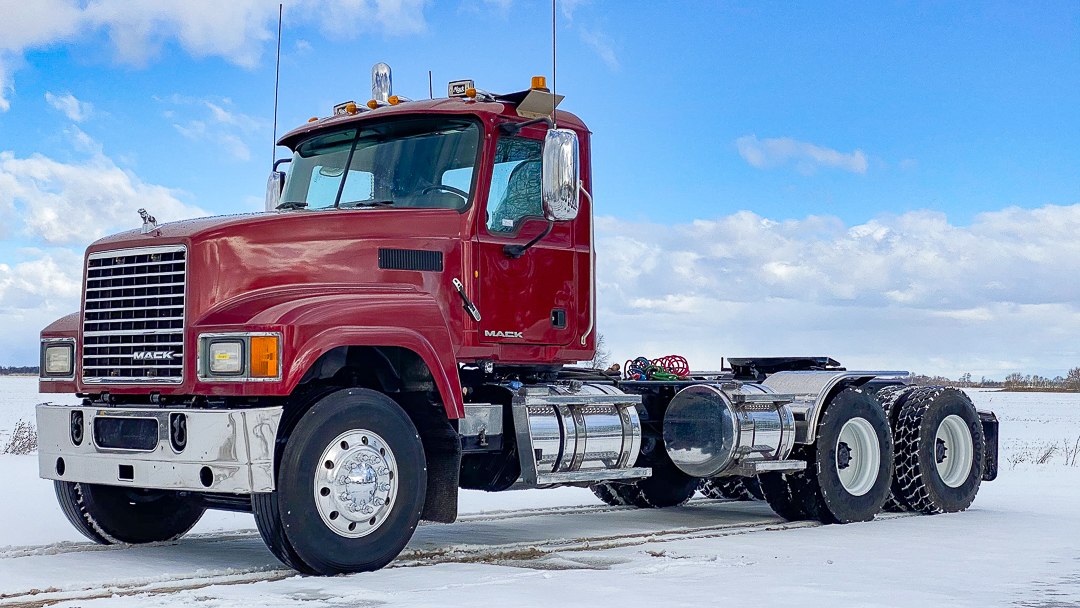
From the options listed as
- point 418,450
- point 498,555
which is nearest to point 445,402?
point 418,450

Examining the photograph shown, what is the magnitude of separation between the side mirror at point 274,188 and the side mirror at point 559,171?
2.78 meters

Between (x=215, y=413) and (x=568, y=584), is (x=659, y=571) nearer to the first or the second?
(x=568, y=584)

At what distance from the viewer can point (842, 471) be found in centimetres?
1118

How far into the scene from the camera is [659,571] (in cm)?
750

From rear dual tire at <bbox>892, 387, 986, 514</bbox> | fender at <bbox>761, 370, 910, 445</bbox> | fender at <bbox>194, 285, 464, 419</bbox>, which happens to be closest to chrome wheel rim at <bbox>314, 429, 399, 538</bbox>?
fender at <bbox>194, 285, 464, 419</bbox>

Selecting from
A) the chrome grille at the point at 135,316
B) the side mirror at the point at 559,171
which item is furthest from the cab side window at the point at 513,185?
the chrome grille at the point at 135,316

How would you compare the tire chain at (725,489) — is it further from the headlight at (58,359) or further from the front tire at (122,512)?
the headlight at (58,359)

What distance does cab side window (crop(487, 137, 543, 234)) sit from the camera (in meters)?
8.95

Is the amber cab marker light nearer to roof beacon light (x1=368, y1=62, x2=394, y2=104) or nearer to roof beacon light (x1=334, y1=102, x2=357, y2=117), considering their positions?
roof beacon light (x1=334, y1=102, x2=357, y2=117)

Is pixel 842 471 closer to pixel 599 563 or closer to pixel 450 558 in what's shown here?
pixel 599 563

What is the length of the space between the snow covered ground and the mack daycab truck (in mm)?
422

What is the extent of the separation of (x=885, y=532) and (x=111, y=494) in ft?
20.3

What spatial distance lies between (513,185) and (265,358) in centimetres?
276

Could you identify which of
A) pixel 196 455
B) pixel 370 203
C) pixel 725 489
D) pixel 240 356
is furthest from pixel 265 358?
pixel 725 489
